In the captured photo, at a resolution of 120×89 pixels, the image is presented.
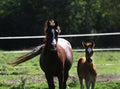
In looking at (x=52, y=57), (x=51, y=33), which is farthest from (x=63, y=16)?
(x=51, y=33)

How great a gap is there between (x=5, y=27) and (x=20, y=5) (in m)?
3.74

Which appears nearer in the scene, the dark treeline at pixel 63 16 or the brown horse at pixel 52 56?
the brown horse at pixel 52 56

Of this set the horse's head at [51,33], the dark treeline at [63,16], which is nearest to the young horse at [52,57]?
the horse's head at [51,33]

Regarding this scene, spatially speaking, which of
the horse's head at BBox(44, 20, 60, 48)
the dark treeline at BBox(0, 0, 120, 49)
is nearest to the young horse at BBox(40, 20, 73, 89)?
the horse's head at BBox(44, 20, 60, 48)

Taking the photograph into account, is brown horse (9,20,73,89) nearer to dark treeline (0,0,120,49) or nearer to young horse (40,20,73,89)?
young horse (40,20,73,89)

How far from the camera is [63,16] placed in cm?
4175

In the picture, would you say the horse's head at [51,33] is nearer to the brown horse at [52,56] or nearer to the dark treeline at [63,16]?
the brown horse at [52,56]

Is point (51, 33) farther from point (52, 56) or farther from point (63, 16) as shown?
point (63, 16)

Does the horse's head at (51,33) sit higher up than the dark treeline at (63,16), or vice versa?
the horse's head at (51,33)

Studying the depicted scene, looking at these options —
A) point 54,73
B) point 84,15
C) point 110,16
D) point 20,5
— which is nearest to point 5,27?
point 20,5

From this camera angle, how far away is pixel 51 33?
30.7 feet

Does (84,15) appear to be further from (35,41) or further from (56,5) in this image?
(35,41)

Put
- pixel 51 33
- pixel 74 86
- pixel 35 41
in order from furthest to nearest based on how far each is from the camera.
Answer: pixel 35 41 < pixel 74 86 < pixel 51 33

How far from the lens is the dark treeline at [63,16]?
41.0 m
